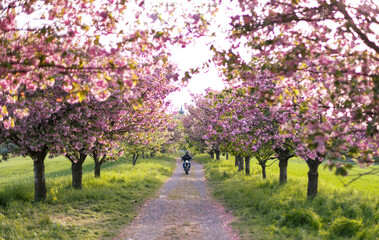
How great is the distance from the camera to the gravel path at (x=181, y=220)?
10602 millimetres

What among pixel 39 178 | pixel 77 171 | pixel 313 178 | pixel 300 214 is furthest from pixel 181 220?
pixel 77 171

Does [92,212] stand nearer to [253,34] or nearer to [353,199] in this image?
[253,34]

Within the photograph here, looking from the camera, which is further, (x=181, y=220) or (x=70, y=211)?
(x=70, y=211)

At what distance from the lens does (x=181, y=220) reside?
12.8 meters

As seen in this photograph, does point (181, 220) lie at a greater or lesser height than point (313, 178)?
lesser

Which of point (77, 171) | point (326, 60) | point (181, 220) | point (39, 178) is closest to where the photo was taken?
point (326, 60)

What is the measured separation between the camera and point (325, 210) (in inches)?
495

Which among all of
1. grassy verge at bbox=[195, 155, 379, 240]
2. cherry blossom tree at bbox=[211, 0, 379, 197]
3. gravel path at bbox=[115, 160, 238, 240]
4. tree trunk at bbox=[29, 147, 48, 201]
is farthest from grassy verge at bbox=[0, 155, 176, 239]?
cherry blossom tree at bbox=[211, 0, 379, 197]

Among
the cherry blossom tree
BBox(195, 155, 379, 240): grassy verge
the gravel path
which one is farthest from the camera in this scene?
the gravel path

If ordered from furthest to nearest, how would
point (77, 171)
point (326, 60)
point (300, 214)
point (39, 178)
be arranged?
point (77, 171) → point (39, 178) → point (300, 214) → point (326, 60)

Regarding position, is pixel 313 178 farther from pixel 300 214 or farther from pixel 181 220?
pixel 181 220

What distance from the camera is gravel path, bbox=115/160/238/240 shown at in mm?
10602

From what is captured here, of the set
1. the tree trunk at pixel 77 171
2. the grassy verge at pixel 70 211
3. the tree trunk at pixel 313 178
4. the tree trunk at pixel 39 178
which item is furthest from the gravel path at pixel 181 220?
the tree trunk at pixel 39 178

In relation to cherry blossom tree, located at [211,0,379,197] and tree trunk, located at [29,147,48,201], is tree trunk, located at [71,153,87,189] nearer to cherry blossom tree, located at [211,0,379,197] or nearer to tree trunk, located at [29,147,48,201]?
tree trunk, located at [29,147,48,201]
